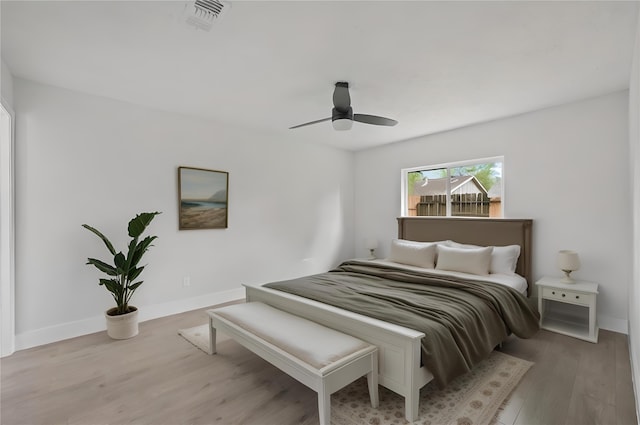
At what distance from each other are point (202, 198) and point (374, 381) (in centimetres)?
308

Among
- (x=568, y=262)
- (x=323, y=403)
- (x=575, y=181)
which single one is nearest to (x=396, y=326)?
(x=323, y=403)

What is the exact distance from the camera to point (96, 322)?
3340 millimetres

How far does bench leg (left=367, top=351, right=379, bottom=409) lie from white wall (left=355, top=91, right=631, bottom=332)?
9.00 feet

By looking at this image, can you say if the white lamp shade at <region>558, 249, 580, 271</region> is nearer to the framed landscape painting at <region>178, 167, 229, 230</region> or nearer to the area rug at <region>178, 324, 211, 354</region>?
the area rug at <region>178, 324, 211, 354</region>

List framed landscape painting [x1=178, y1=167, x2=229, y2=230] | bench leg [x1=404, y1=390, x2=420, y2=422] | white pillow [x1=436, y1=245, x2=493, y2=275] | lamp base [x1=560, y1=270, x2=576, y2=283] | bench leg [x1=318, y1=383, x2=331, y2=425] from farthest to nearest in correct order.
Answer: framed landscape painting [x1=178, y1=167, x2=229, y2=230], white pillow [x1=436, y1=245, x2=493, y2=275], lamp base [x1=560, y1=270, x2=576, y2=283], bench leg [x1=404, y1=390, x2=420, y2=422], bench leg [x1=318, y1=383, x2=331, y2=425]

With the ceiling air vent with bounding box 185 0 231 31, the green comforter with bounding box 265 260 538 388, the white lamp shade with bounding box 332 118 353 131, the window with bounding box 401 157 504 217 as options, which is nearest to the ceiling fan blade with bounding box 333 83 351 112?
A: the white lamp shade with bounding box 332 118 353 131

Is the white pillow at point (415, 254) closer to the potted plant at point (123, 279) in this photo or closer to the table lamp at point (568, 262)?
the table lamp at point (568, 262)

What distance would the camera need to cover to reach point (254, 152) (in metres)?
4.68

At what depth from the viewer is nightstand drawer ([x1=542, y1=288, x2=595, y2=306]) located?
120 inches

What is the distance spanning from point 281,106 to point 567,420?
11.6 feet

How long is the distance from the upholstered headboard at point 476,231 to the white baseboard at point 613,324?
68 centimetres

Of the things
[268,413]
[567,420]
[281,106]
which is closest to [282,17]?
[281,106]

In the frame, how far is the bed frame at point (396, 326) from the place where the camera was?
6.29ft

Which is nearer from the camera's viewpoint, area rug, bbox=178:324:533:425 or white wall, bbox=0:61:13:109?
area rug, bbox=178:324:533:425
